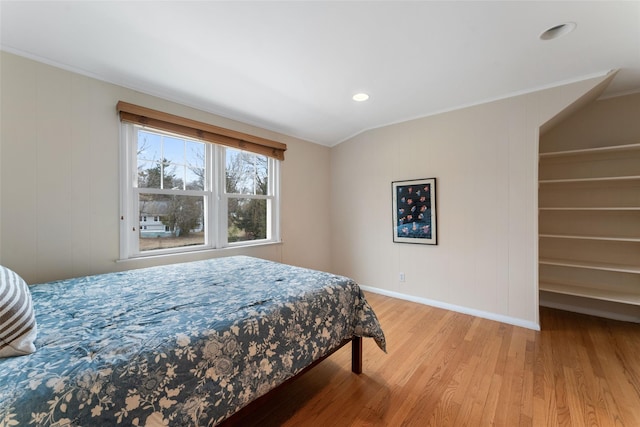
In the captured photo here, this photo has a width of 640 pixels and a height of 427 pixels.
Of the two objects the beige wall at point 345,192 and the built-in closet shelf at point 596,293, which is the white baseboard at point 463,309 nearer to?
the beige wall at point 345,192

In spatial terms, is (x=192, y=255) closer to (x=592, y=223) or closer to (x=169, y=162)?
(x=169, y=162)

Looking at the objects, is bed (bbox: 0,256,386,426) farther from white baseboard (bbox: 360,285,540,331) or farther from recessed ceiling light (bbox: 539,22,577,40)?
recessed ceiling light (bbox: 539,22,577,40)

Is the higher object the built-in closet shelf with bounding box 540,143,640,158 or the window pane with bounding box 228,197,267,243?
the built-in closet shelf with bounding box 540,143,640,158

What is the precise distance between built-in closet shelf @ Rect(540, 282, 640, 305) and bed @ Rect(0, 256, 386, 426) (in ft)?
7.48

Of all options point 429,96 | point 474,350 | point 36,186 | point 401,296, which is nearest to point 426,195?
point 429,96

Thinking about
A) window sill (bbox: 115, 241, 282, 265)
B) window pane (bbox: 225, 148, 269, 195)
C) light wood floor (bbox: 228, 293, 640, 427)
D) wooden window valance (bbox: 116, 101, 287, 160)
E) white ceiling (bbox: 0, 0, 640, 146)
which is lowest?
light wood floor (bbox: 228, 293, 640, 427)

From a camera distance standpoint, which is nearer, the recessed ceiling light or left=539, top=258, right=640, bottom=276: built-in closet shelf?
the recessed ceiling light

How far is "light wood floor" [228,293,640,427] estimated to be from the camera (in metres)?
1.56

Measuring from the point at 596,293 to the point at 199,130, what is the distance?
444cm

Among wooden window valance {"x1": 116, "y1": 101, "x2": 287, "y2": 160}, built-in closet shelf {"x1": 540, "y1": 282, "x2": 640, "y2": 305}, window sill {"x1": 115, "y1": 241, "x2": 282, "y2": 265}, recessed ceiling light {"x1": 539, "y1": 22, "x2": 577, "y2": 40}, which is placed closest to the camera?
recessed ceiling light {"x1": 539, "y1": 22, "x2": 577, "y2": 40}

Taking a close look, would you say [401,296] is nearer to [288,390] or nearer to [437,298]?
[437,298]

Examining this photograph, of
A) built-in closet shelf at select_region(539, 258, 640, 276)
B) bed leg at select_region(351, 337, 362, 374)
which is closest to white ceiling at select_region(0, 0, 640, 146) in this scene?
built-in closet shelf at select_region(539, 258, 640, 276)

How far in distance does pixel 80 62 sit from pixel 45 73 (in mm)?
245

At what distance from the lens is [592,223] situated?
2.93 meters
